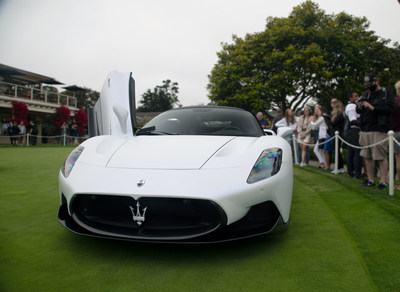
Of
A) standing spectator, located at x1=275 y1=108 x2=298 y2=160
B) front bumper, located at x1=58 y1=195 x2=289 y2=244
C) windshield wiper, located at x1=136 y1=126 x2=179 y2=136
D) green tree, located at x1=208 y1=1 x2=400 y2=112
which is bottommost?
front bumper, located at x1=58 y1=195 x2=289 y2=244

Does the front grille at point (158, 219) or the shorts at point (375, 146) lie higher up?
the shorts at point (375, 146)

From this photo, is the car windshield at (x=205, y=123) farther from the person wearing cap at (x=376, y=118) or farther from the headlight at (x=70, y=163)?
Answer: the person wearing cap at (x=376, y=118)

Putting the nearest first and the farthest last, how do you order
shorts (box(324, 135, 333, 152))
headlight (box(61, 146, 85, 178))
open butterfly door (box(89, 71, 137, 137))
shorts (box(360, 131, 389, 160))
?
headlight (box(61, 146, 85, 178)), open butterfly door (box(89, 71, 137, 137)), shorts (box(360, 131, 389, 160)), shorts (box(324, 135, 333, 152))

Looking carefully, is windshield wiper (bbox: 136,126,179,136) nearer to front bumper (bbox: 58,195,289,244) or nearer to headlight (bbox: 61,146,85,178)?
headlight (bbox: 61,146,85,178)

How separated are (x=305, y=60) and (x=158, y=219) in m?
18.3

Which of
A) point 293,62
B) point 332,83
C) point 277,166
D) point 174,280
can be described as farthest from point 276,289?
point 332,83

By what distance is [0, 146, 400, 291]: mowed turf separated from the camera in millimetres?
1684

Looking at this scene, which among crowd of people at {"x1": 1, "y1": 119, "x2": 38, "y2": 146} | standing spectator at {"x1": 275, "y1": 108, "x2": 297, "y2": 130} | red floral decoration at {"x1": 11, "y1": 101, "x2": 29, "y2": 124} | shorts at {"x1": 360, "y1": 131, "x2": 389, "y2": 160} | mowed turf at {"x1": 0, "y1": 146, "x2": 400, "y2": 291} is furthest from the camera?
red floral decoration at {"x1": 11, "y1": 101, "x2": 29, "y2": 124}

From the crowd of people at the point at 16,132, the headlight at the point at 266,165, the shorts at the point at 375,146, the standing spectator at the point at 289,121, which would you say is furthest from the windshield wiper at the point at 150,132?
the crowd of people at the point at 16,132

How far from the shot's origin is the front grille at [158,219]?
6.18 ft

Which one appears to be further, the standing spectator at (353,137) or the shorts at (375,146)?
the standing spectator at (353,137)

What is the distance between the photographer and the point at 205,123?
3.31 meters

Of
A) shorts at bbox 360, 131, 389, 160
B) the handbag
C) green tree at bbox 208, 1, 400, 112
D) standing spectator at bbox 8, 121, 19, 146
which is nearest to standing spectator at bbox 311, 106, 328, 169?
the handbag

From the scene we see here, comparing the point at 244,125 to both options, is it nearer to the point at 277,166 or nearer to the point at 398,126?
the point at 277,166
